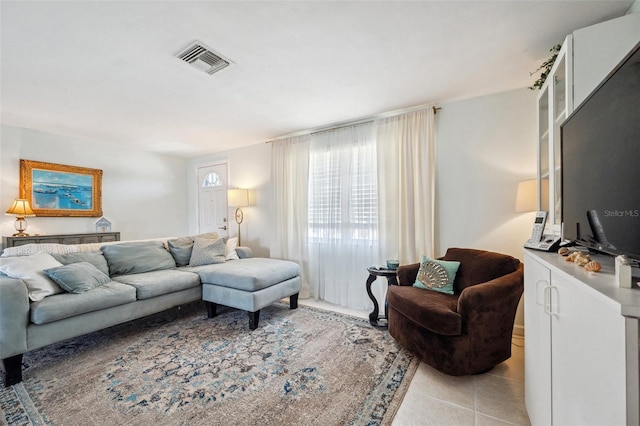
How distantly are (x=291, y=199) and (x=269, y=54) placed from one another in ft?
6.93

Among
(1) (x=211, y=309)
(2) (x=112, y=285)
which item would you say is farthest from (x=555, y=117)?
(2) (x=112, y=285)

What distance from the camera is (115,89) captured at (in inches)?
95.3

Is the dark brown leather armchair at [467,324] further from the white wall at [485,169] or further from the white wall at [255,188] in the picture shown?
the white wall at [255,188]

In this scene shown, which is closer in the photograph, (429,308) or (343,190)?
(429,308)

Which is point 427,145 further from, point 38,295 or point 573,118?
point 38,295

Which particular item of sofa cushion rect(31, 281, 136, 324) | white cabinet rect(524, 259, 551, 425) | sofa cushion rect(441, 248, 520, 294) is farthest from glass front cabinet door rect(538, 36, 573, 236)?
sofa cushion rect(31, 281, 136, 324)

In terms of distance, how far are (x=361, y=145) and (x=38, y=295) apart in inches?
129

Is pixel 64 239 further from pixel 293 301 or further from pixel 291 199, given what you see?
pixel 293 301

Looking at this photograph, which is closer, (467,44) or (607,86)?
(607,86)

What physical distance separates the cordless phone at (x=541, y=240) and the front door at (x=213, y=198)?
438 centimetres

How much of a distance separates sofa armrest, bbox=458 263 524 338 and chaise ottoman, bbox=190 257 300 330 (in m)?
1.77

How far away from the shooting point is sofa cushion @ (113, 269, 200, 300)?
252 cm

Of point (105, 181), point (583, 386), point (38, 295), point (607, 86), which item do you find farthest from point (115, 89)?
point (583, 386)

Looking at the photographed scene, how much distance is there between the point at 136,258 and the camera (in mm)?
3018
